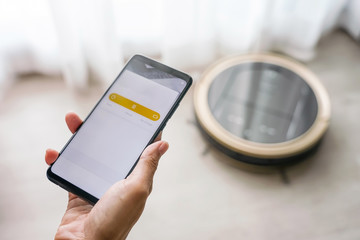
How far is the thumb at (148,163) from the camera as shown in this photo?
25.9 inches

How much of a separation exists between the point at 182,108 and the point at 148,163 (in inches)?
24.5

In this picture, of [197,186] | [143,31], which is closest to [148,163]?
[197,186]

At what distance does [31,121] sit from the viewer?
123 cm

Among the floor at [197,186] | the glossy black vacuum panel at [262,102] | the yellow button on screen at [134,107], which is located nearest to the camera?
the yellow button on screen at [134,107]

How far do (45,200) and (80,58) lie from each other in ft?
1.43

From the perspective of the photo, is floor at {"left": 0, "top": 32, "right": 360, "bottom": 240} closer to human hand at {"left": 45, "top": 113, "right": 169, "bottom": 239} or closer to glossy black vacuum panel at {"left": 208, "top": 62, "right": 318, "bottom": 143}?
glossy black vacuum panel at {"left": 208, "top": 62, "right": 318, "bottom": 143}

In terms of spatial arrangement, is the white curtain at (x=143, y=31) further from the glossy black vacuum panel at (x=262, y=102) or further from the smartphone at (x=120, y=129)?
the smartphone at (x=120, y=129)

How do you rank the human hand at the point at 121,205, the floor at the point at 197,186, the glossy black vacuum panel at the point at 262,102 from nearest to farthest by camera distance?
the human hand at the point at 121,205, the floor at the point at 197,186, the glossy black vacuum panel at the point at 262,102

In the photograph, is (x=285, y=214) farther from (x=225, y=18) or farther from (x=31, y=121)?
(x=31, y=121)

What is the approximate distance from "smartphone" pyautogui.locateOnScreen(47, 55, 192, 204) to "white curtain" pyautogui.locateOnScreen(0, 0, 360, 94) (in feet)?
1.23

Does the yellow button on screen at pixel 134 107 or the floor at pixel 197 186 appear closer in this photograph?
the yellow button on screen at pixel 134 107

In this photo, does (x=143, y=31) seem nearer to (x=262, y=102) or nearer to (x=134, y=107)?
(x=262, y=102)

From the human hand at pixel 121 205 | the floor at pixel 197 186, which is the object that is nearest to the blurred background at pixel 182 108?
the floor at pixel 197 186

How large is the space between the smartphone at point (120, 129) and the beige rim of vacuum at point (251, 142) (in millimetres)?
344
